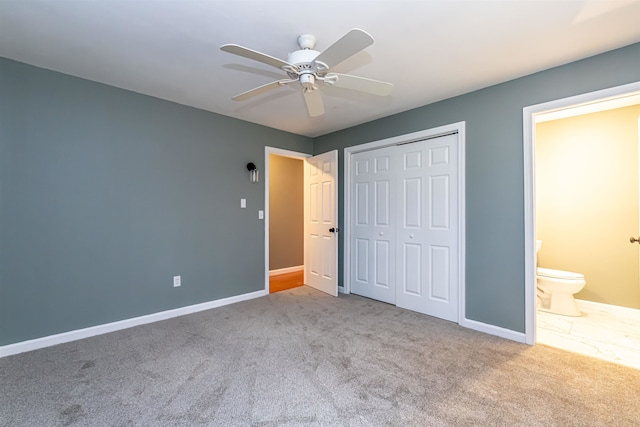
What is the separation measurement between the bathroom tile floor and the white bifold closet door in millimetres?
901

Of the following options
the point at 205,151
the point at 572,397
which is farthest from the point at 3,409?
the point at 572,397

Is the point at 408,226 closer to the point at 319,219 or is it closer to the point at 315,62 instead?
the point at 319,219

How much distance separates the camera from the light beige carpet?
5.43ft

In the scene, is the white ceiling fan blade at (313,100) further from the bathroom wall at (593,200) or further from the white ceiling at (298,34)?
the bathroom wall at (593,200)

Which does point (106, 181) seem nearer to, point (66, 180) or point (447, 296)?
point (66, 180)

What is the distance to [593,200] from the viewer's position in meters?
3.47

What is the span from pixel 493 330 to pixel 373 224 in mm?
1751

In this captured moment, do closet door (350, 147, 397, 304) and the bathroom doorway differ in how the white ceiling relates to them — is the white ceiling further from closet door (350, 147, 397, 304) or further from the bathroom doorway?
closet door (350, 147, 397, 304)

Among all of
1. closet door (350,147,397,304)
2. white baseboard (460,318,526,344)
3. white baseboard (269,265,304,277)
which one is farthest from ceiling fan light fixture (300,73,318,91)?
white baseboard (269,265,304,277)

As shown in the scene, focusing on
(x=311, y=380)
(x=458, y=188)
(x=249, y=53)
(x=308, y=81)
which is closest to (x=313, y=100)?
(x=308, y=81)

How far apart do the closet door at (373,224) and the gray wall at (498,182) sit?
0.91 meters

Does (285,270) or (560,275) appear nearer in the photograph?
(560,275)

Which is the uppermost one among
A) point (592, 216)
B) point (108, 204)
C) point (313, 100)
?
point (313, 100)

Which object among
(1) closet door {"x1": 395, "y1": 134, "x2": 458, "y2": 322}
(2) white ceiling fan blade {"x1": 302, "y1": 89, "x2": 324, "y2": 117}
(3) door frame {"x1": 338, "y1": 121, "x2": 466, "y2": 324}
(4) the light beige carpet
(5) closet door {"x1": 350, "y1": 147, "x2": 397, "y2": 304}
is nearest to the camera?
(4) the light beige carpet
